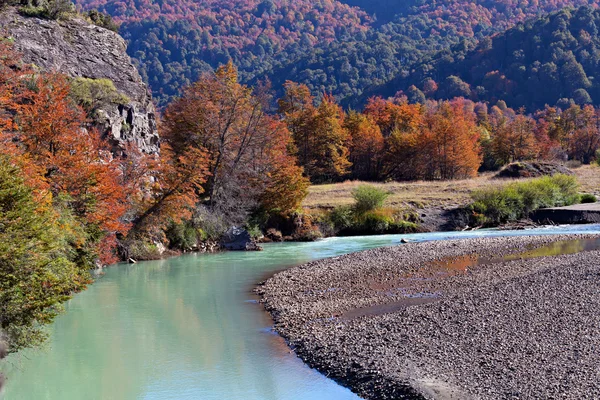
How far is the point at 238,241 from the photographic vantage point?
40906 millimetres

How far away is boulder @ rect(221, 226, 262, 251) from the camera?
4012 centimetres

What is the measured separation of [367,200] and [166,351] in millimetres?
31316

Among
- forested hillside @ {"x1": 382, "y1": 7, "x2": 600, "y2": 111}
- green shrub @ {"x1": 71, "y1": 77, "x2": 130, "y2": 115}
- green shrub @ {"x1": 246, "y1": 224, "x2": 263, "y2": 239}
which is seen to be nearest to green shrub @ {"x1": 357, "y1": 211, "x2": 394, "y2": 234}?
green shrub @ {"x1": 246, "y1": 224, "x2": 263, "y2": 239}

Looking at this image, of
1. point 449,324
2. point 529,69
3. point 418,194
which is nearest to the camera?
point 449,324

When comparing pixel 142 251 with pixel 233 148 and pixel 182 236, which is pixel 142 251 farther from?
pixel 233 148

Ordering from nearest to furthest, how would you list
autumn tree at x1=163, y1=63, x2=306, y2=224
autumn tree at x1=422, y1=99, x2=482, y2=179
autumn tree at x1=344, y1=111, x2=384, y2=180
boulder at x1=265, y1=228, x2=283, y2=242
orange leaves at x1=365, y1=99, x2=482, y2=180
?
autumn tree at x1=163, y1=63, x2=306, y2=224 → boulder at x1=265, y1=228, x2=283, y2=242 → autumn tree at x1=422, y1=99, x2=482, y2=179 → orange leaves at x1=365, y1=99, x2=482, y2=180 → autumn tree at x1=344, y1=111, x2=384, y2=180

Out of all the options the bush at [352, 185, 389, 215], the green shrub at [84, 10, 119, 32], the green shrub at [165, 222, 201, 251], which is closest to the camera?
the green shrub at [165, 222, 201, 251]

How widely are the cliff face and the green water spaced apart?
44.5 feet

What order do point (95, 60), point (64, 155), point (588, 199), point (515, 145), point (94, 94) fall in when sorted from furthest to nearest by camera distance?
point (515, 145)
point (588, 199)
point (95, 60)
point (94, 94)
point (64, 155)

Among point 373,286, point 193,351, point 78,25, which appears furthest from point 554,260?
point 78,25

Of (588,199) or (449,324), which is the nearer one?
(449,324)

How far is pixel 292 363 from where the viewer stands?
15.9 metres

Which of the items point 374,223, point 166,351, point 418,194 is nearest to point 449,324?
point 166,351

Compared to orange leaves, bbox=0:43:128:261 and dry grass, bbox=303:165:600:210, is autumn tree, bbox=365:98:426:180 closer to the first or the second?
dry grass, bbox=303:165:600:210
